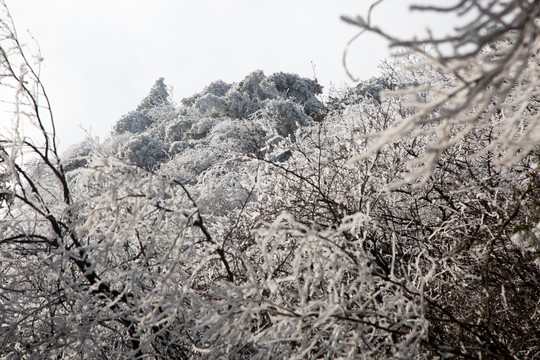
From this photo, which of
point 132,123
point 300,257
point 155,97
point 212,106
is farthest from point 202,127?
point 300,257

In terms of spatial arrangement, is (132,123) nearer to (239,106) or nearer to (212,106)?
(212,106)

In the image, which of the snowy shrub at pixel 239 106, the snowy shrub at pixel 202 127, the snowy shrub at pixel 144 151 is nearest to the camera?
the snowy shrub at pixel 144 151

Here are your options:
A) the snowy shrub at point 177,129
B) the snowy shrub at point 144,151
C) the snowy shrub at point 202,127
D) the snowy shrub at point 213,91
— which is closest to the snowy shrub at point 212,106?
the snowy shrub at point 177,129

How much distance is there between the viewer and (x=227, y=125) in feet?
49.4

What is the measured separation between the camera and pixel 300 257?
1.39 metres

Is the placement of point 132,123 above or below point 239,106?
above

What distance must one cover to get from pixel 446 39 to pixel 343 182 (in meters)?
3.46

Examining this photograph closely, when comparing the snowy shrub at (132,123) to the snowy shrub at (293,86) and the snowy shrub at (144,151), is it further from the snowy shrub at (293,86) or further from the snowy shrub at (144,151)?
the snowy shrub at (293,86)

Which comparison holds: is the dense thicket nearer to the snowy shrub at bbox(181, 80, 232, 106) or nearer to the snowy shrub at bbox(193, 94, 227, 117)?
the snowy shrub at bbox(193, 94, 227, 117)

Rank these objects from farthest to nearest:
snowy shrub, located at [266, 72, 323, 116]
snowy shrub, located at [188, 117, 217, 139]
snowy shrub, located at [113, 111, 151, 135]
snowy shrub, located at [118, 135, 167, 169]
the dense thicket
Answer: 1. snowy shrub, located at [113, 111, 151, 135]
2. snowy shrub, located at [266, 72, 323, 116]
3. snowy shrub, located at [188, 117, 217, 139]
4. snowy shrub, located at [118, 135, 167, 169]
5. the dense thicket

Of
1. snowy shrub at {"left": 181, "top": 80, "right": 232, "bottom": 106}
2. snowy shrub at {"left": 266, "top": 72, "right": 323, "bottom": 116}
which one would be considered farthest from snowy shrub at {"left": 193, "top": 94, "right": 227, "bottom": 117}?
snowy shrub at {"left": 266, "top": 72, "right": 323, "bottom": 116}

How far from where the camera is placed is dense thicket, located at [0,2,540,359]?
1319 millimetres

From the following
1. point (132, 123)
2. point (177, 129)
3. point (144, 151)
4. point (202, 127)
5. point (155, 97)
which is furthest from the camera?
point (155, 97)

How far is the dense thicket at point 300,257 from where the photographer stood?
51.9 inches
